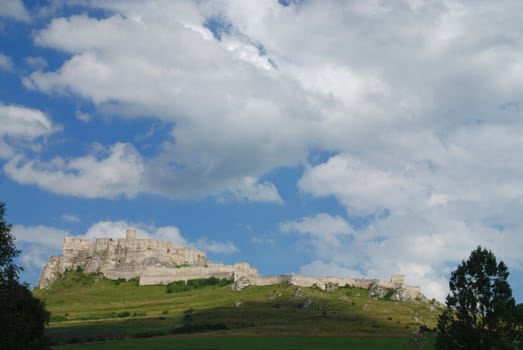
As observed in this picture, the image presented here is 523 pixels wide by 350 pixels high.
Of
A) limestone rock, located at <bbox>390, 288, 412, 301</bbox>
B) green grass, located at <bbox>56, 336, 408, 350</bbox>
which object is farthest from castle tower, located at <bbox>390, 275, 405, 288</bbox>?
green grass, located at <bbox>56, 336, 408, 350</bbox>

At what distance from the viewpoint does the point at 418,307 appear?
153875 mm

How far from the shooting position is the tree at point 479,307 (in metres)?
48.2

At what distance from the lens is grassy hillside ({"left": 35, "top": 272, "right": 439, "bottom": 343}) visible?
108m

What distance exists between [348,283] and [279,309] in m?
45.9

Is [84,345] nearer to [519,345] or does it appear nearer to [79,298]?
[519,345]

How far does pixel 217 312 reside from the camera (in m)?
134

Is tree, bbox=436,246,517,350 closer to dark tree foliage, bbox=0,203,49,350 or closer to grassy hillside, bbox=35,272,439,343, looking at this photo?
dark tree foliage, bbox=0,203,49,350

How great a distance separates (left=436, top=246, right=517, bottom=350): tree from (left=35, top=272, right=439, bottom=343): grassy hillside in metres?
50.9

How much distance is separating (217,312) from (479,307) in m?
88.7

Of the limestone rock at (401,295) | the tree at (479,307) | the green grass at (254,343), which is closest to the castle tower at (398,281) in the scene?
the limestone rock at (401,295)

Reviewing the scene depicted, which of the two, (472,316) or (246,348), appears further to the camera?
(246,348)

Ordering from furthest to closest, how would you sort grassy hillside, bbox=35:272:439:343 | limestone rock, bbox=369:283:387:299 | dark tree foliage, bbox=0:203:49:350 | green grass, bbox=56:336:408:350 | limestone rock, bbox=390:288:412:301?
limestone rock, bbox=369:283:387:299
limestone rock, bbox=390:288:412:301
grassy hillside, bbox=35:272:439:343
green grass, bbox=56:336:408:350
dark tree foliage, bbox=0:203:49:350

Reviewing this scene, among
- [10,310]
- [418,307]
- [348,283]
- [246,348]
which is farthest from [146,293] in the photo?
[10,310]

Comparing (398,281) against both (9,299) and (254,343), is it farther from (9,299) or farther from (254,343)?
(9,299)
